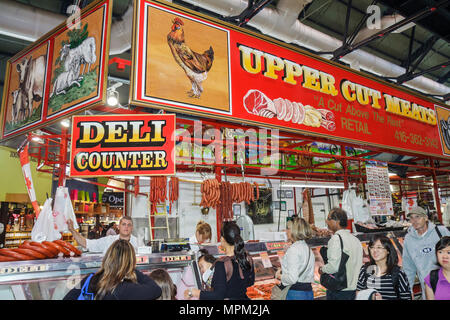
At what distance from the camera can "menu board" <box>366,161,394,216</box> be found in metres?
7.39

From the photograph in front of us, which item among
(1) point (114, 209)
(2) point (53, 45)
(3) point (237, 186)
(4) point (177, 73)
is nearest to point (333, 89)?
(3) point (237, 186)

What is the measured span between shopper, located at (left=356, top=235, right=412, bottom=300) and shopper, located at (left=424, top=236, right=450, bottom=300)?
0.29 meters

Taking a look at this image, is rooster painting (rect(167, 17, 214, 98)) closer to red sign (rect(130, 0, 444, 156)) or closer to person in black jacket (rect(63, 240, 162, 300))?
red sign (rect(130, 0, 444, 156))

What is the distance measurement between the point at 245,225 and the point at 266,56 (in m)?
3.82

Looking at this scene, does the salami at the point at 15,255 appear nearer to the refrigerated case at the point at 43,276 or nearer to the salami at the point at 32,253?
the salami at the point at 32,253

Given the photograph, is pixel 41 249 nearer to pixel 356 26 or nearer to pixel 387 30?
pixel 387 30

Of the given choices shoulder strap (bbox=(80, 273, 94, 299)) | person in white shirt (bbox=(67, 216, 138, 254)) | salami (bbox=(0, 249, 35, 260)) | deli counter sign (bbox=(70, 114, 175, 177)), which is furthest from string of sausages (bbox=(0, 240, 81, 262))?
shoulder strap (bbox=(80, 273, 94, 299))

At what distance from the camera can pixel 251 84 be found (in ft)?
16.0

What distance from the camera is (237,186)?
19.8ft

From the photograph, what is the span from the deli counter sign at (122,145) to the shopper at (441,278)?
10.3 feet

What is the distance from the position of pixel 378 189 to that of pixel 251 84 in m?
5.01

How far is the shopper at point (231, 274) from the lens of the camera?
116 inches

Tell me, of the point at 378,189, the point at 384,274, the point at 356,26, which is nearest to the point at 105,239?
the point at 384,274
